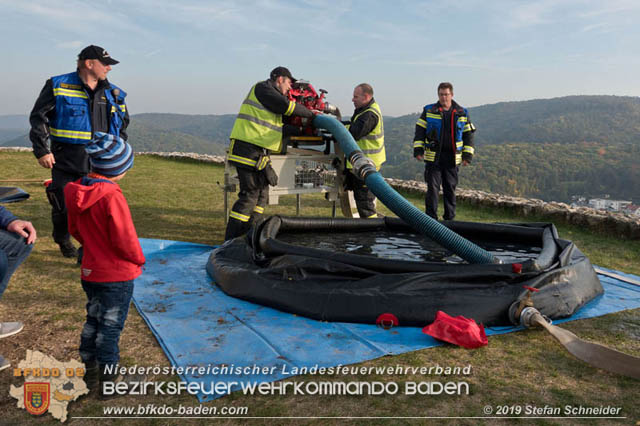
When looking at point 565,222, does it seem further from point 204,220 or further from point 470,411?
point 470,411

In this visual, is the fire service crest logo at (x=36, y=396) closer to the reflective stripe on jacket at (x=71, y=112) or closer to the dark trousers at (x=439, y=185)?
the reflective stripe on jacket at (x=71, y=112)

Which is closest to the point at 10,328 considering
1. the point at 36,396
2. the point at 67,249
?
the point at 36,396

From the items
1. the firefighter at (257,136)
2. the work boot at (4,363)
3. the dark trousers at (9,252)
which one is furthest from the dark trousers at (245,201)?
the work boot at (4,363)

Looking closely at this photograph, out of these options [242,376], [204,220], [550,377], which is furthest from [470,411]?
[204,220]

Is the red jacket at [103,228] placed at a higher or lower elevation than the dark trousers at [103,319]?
higher

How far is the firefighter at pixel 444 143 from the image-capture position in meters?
6.64

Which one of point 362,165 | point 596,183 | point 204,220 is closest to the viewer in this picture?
point 362,165

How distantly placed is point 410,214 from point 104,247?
98.2 inches

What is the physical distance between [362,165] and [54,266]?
304cm

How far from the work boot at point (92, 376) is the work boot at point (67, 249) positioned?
2.83 metres

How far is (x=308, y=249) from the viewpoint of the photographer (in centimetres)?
366

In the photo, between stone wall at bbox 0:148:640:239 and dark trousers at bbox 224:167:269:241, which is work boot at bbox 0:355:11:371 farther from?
stone wall at bbox 0:148:640:239

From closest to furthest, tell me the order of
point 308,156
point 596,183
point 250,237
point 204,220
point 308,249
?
point 308,249 → point 250,237 → point 308,156 → point 204,220 → point 596,183

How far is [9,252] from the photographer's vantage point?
252 cm
